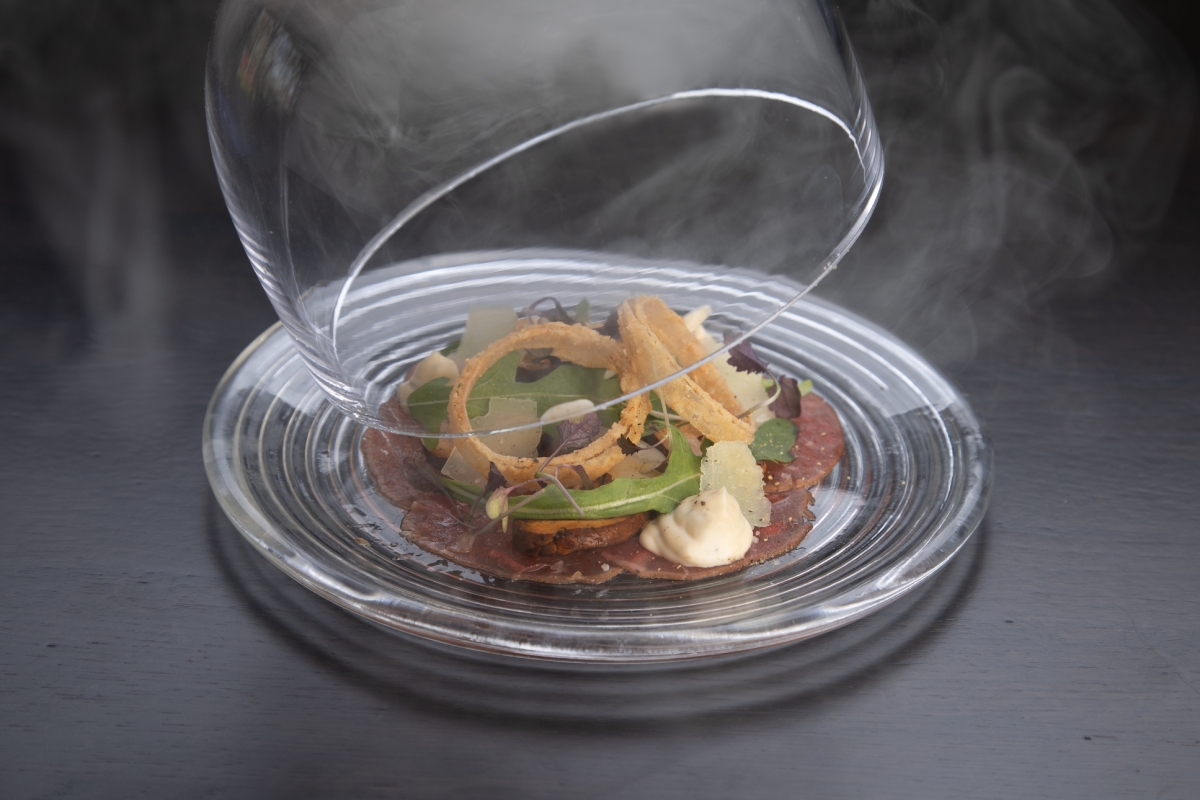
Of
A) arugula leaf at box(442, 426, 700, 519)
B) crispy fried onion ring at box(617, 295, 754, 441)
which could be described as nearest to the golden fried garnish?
crispy fried onion ring at box(617, 295, 754, 441)

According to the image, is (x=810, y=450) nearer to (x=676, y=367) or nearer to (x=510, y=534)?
(x=676, y=367)

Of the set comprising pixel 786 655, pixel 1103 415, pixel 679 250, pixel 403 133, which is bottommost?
pixel 1103 415

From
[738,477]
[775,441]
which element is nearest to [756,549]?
[738,477]

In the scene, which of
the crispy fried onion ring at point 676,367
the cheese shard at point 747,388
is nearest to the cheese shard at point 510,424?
the crispy fried onion ring at point 676,367

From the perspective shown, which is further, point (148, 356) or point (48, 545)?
point (148, 356)

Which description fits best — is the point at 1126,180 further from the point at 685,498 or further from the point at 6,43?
the point at 6,43

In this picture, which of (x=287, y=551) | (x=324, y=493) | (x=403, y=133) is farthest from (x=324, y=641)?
(x=403, y=133)

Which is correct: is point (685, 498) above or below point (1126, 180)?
above

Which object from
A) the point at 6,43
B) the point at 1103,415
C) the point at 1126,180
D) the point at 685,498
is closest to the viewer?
the point at 685,498

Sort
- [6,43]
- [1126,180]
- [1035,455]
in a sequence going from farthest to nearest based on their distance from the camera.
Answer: [6,43] → [1126,180] → [1035,455]
